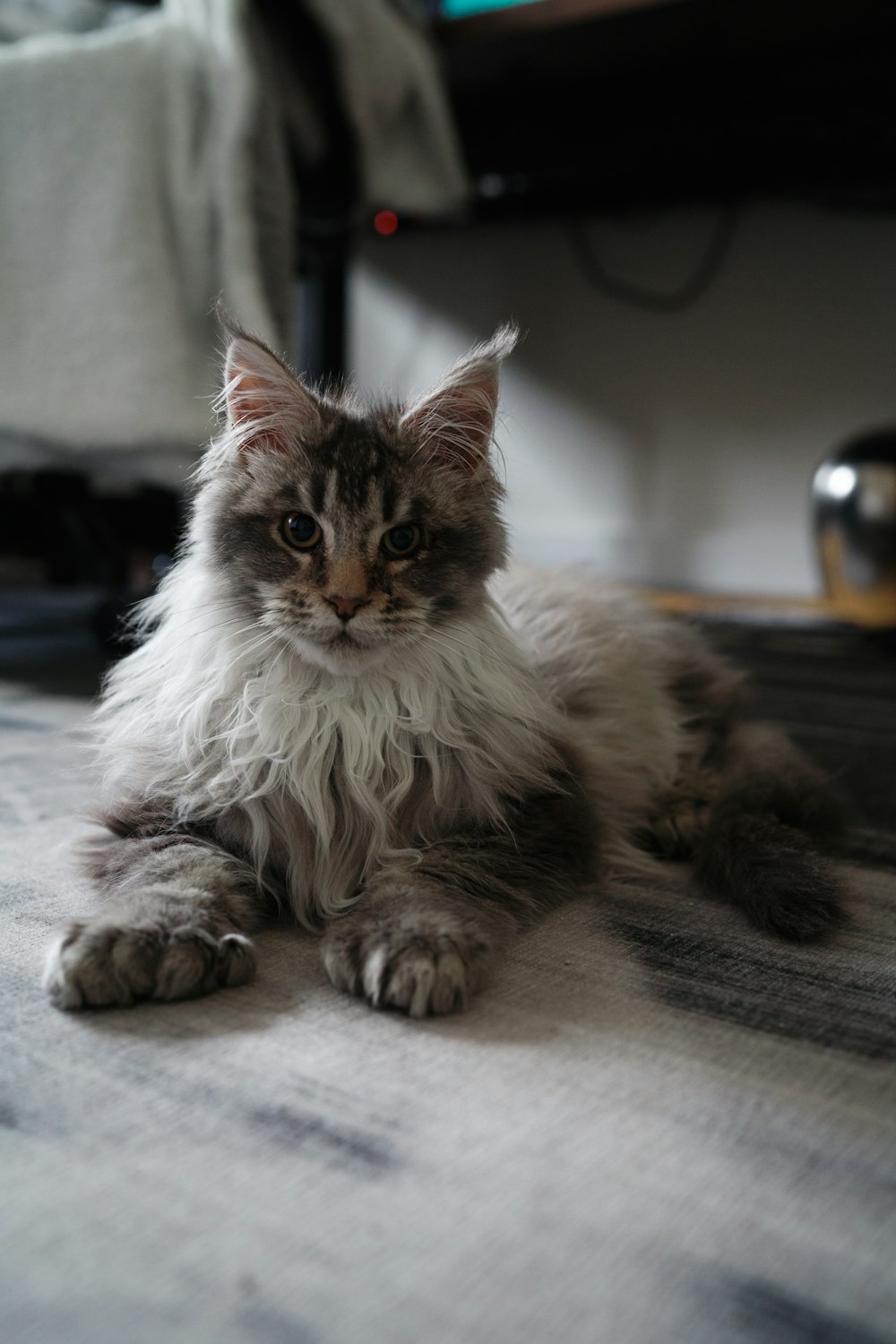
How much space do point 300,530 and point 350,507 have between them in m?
0.06

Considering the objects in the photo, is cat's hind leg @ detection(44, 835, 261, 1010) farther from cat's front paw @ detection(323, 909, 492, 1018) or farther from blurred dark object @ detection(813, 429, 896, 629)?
blurred dark object @ detection(813, 429, 896, 629)

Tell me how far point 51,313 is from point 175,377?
0.27 metres

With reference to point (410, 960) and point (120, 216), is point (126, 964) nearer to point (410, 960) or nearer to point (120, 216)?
point (410, 960)

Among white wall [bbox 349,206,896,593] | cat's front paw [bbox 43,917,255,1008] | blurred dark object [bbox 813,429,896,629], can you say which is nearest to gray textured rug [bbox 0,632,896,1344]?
cat's front paw [bbox 43,917,255,1008]

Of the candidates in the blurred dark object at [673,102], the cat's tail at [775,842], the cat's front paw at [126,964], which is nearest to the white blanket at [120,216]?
the blurred dark object at [673,102]

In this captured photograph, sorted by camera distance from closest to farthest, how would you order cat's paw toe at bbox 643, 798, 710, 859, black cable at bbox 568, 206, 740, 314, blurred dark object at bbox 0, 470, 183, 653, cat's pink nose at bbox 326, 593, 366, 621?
cat's pink nose at bbox 326, 593, 366, 621 → cat's paw toe at bbox 643, 798, 710, 859 → blurred dark object at bbox 0, 470, 183, 653 → black cable at bbox 568, 206, 740, 314

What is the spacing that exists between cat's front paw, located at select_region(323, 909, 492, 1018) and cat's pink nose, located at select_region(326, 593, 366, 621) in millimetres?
311

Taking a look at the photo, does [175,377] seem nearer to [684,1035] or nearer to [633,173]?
[684,1035]

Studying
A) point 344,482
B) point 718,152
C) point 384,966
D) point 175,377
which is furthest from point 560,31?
point 384,966

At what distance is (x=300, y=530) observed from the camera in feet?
3.89

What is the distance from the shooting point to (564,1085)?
0.82 meters

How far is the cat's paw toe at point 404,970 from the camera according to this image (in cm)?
91

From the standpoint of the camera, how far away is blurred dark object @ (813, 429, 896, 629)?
127 inches

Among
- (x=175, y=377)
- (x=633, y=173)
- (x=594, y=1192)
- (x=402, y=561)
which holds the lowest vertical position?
(x=594, y=1192)
